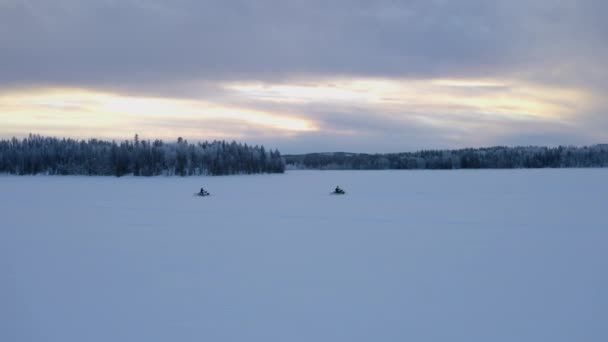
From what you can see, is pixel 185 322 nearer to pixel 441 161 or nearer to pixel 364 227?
pixel 364 227

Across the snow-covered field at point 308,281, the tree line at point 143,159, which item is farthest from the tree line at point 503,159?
the snow-covered field at point 308,281

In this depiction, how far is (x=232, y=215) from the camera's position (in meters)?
18.4

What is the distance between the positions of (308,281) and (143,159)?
261 ft

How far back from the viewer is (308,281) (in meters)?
8.00

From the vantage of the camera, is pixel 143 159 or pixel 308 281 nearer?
pixel 308 281

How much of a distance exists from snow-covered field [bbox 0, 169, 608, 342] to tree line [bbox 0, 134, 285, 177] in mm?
70161

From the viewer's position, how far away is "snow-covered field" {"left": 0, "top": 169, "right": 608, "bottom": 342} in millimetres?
5844

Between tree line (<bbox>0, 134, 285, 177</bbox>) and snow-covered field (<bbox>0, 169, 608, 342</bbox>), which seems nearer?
snow-covered field (<bbox>0, 169, 608, 342</bbox>)

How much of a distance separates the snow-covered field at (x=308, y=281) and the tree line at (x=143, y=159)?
7016cm

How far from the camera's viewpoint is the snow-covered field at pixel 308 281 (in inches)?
230

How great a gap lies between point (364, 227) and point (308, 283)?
6.94 meters

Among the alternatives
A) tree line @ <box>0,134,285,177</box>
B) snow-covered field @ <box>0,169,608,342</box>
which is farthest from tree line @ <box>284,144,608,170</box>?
snow-covered field @ <box>0,169,608,342</box>

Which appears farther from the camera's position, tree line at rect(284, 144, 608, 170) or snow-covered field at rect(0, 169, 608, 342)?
tree line at rect(284, 144, 608, 170)

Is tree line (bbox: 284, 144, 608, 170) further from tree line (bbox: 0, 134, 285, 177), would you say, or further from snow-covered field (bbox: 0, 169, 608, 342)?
snow-covered field (bbox: 0, 169, 608, 342)
